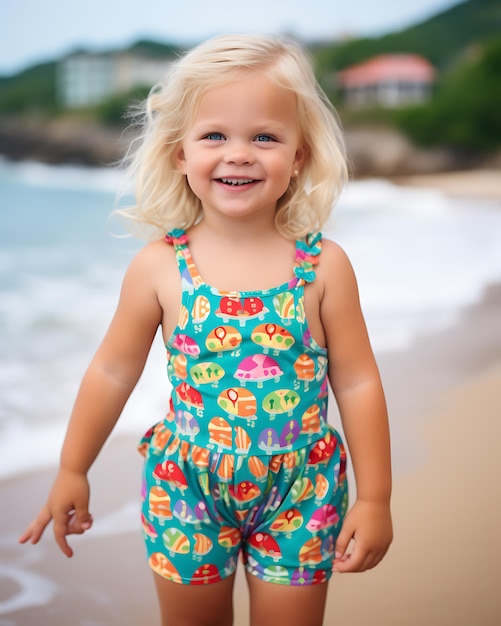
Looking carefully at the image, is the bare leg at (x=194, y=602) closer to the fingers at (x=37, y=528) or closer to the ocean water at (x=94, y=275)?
the fingers at (x=37, y=528)

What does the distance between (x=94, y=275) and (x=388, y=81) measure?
429 centimetres

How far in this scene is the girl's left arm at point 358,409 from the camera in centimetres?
115

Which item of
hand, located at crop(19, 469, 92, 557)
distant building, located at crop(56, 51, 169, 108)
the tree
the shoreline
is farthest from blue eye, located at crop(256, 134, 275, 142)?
the tree

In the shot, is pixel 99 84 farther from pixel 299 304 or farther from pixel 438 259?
pixel 299 304

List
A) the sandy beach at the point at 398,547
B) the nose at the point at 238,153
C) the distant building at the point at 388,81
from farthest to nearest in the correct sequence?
1. the distant building at the point at 388,81
2. the sandy beach at the point at 398,547
3. the nose at the point at 238,153

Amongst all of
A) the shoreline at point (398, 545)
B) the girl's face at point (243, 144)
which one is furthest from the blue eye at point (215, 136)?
the shoreline at point (398, 545)

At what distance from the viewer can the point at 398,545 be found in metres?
1.72

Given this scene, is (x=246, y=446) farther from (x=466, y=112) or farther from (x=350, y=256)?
(x=466, y=112)

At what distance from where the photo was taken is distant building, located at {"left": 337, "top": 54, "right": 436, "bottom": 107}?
24.3ft

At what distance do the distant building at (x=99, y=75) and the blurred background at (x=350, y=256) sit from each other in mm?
19

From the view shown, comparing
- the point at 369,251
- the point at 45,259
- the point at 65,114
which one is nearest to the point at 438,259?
the point at 369,251

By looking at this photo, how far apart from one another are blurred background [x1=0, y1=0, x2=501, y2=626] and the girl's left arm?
0.67 feet

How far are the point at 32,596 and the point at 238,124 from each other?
104cm

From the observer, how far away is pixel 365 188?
6.81m
